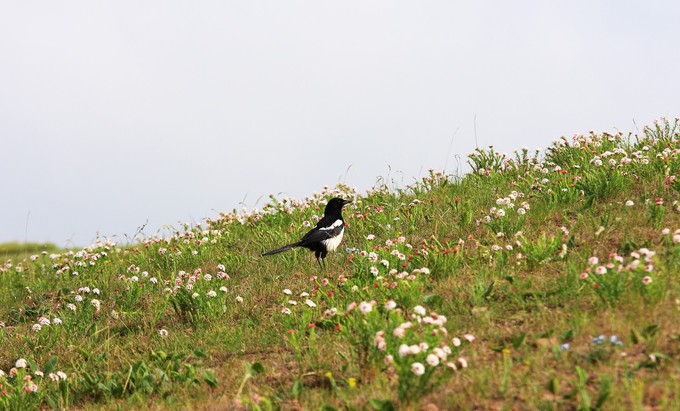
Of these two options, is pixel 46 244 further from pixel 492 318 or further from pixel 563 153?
pixel 492 318

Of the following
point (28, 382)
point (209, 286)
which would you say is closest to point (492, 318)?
point (209, 286)

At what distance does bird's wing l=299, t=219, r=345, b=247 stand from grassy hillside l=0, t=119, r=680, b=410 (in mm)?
376

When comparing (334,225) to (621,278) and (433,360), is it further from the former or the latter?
(433,360)

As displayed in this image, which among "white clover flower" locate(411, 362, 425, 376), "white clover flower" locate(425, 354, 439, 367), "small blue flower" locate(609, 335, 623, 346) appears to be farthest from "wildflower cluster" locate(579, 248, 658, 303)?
Result: "white clover flower" locate(411, 362, 425, 376)

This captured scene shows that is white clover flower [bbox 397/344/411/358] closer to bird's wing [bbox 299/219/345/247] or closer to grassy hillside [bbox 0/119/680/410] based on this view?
grassy hillside [bbox 0/119/680/410]

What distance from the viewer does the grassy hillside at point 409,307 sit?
4.96 m

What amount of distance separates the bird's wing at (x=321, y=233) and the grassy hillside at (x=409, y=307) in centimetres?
38

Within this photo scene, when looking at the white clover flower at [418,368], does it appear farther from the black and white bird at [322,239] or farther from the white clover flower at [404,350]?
the black and white bird at [322,239]

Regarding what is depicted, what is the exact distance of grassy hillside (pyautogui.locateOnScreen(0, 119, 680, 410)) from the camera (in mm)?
4965

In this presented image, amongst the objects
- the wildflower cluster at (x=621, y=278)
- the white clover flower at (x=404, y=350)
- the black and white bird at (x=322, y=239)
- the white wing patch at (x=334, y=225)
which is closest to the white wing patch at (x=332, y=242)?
the black and white bird at (x=322, y=239)

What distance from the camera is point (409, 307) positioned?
21.8ft

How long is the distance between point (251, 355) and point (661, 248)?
4131mm

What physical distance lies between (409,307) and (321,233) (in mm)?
2698

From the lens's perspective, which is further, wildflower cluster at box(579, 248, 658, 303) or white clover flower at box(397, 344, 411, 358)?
wildflower cluster at box(579, 248, 658, 303)
